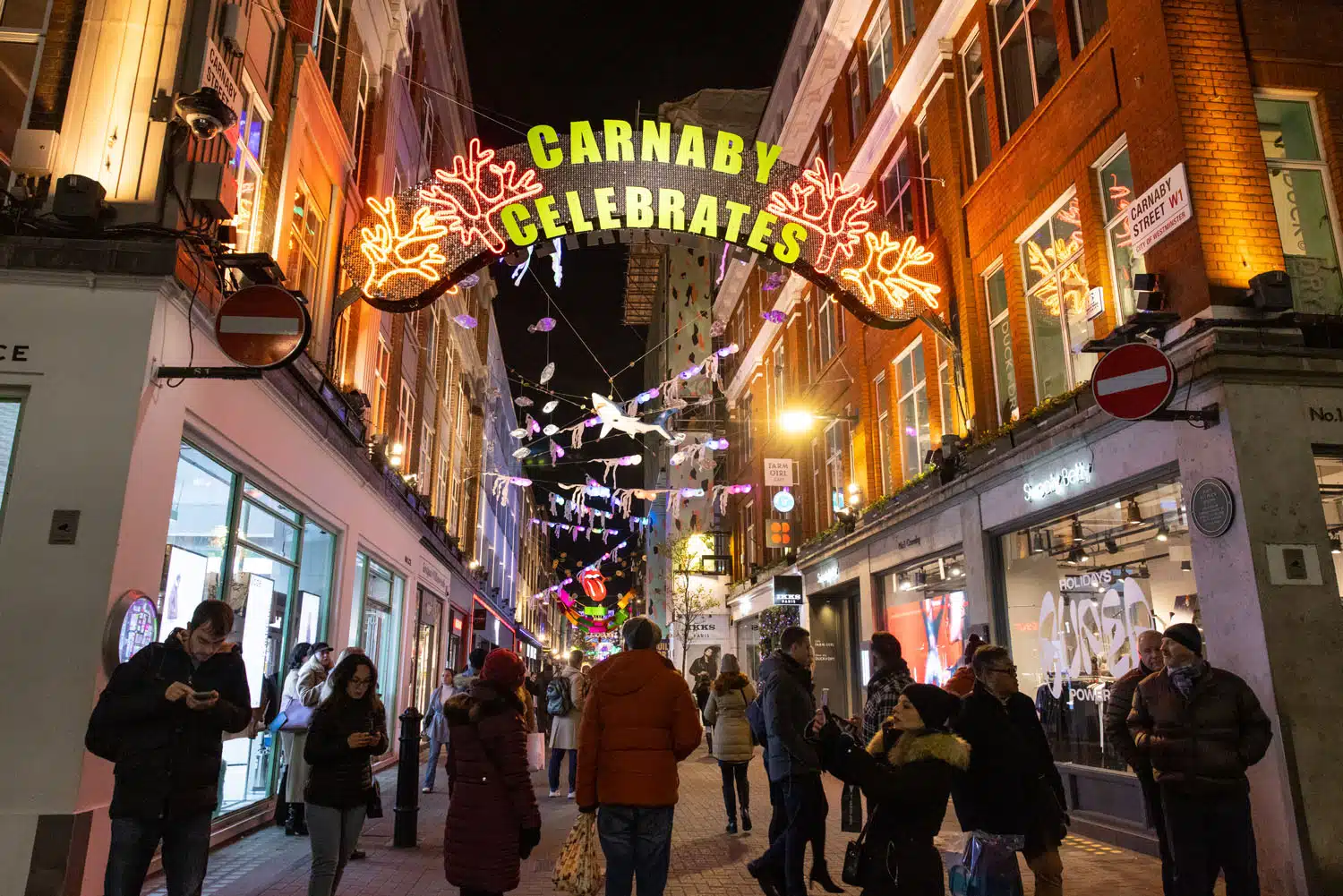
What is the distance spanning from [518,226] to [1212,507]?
29.4 ft

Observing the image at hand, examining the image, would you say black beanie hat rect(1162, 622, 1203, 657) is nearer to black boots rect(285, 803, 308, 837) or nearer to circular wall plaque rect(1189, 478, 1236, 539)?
circular wall plaque rect(1189, 478, 1236, 539)

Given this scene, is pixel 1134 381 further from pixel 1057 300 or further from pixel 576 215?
pixel 576 215

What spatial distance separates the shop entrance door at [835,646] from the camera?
20922 millimetres

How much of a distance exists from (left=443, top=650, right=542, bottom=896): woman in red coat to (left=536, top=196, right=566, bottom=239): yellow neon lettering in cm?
863

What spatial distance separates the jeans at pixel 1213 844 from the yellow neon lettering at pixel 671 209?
9601 millimetres

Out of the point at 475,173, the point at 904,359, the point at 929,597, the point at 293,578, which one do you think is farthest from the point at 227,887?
the point at 904,359

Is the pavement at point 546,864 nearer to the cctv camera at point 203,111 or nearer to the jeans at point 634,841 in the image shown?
the jeans at point 634,841

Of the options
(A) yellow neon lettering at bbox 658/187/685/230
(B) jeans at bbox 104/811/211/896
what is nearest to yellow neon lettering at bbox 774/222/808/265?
(A) yellow neon lettering at bbox 658/187/685/230

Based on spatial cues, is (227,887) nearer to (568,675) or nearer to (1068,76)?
(568,675)

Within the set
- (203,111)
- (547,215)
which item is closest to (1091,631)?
(547,215)

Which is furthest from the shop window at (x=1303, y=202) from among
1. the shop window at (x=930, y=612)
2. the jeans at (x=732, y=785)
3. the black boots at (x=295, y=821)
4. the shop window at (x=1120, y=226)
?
the black boots at (x=295, y=821)

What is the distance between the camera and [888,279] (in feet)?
43.6

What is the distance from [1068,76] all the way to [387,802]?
13084 mm

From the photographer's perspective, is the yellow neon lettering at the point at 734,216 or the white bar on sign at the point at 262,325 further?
the yellow neon lettering at the point at 734,216
